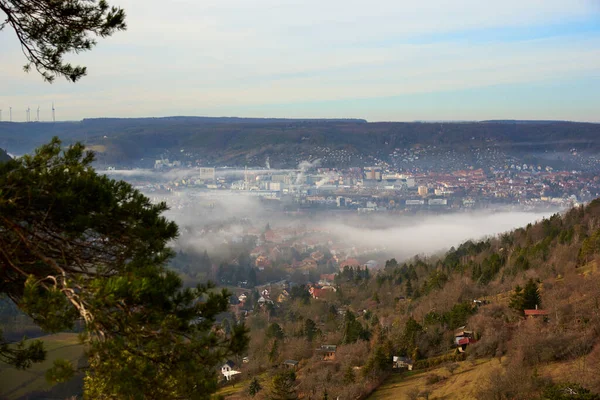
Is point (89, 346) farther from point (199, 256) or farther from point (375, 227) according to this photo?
point (375, 227)

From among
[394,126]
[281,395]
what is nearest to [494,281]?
[281,395]

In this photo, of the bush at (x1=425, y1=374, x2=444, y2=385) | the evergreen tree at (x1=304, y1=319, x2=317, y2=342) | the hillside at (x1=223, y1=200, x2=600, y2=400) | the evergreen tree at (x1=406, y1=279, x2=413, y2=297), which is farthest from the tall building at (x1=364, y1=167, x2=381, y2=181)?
the bush at (x1=425, y1=374, x2=444, y2=385)

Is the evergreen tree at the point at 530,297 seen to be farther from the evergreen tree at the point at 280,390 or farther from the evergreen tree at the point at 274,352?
the evergreen tree at the point at 274,352

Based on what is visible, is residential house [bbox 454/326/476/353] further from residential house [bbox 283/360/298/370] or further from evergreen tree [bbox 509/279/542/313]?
residential house [bbox 283/360/298/370]

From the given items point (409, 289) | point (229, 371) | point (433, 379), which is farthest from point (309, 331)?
point (433, 379)

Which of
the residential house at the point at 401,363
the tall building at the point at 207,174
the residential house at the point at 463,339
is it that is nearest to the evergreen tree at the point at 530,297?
the residential house at the point at 463,339

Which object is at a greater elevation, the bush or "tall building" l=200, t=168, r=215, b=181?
the bush
